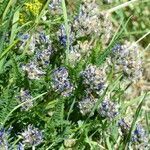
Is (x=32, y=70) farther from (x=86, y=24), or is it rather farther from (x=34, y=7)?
(x=34, y=7)

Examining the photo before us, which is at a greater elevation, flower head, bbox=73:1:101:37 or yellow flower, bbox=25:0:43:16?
yellow flower, bbox=25:0:43:16

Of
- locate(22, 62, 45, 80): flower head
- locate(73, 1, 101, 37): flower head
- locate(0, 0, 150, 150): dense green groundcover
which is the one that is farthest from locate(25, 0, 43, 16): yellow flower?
locate(22, 62, 45, 80): flower head

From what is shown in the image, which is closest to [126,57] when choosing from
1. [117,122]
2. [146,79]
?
[117,122]

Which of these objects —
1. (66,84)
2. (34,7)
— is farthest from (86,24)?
(34,7)

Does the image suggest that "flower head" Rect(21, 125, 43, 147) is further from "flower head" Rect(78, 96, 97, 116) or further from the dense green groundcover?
"flower head" Rect(78, 96, 97, 116)

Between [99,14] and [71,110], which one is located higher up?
[99,14]

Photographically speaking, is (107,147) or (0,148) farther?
(107,147)

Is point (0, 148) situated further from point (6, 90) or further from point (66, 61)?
point (66, 61)

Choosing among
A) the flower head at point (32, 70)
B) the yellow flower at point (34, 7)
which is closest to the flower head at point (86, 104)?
the flower head at point (32, 70)
